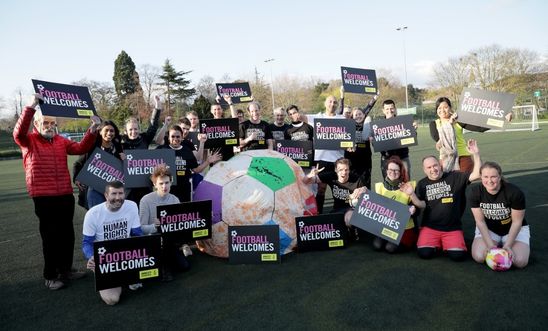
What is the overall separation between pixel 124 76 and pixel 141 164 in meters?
60.8

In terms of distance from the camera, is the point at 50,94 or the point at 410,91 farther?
the point at 410,91

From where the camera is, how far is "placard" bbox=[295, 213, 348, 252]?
17.6ft

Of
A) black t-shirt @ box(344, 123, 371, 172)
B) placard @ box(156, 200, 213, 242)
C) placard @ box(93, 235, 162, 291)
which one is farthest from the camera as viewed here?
black t-shirt @ box(344, 123, 371, 172)

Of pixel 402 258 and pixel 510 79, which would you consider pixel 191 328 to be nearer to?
pixel 402 258

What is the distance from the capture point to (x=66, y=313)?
3973mm

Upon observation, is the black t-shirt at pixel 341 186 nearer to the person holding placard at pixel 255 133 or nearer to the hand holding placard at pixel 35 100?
the person holding placard at pixel 255 133

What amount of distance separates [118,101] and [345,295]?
60.1m

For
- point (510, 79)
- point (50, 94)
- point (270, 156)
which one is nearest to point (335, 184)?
point (270, 156)

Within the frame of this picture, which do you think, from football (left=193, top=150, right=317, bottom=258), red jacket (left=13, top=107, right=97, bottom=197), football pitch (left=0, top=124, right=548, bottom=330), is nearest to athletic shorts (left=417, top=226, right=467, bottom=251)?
football pitch (left=0, top=124, right=548, bottom=330)

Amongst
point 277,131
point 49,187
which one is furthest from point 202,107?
point 49,187

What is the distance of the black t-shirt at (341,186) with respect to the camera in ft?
19.6

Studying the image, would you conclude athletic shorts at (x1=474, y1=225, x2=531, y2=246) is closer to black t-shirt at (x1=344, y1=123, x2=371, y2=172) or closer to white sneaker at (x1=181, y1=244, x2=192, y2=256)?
black t-shirt at (x1=344, y1=123, x2=371, y2=172)

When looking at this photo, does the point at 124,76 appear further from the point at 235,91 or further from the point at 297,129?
Result: the point at 297,129

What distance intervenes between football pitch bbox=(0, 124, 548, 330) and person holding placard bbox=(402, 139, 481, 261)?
0.23 meters
